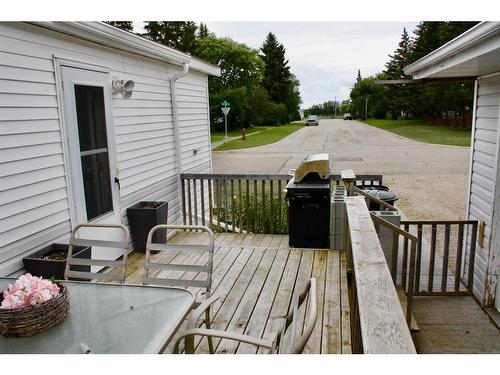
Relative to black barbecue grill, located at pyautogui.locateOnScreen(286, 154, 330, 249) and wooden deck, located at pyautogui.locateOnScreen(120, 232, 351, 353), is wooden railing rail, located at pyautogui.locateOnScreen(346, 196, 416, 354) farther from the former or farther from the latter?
black barbecue grill, located at pyautogui.locateOnScreen(286, 154, 330, 249)

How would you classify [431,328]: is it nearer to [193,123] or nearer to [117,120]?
[117,120]

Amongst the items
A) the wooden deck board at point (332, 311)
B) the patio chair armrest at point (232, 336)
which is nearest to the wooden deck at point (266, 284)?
the wooden deck board at point (332, 311)

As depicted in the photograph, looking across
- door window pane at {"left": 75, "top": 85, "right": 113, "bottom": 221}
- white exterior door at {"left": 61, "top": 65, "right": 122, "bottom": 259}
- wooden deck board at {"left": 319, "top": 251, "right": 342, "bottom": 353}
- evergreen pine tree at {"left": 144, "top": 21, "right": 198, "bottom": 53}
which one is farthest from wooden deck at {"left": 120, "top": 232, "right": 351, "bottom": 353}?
evergreen pine tree at {"left": 144, "top": 21, "right": 198, "bottom": 53}

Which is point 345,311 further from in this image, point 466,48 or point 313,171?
point 466,48

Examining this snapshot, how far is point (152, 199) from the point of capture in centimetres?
536

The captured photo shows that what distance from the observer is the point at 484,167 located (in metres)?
5.15

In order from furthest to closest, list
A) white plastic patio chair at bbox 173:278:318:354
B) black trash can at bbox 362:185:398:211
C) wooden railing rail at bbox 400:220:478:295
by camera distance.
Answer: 1. black trash can at bbox 362:185:398:211
2. wooden railing rail at bbox 400:220:478:295
3. white plastic patio chair at bbox 173:278:318:354

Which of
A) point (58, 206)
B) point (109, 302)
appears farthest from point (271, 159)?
point (109, 302)

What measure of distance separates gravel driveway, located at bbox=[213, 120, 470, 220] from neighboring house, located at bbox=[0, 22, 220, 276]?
248 centimetres

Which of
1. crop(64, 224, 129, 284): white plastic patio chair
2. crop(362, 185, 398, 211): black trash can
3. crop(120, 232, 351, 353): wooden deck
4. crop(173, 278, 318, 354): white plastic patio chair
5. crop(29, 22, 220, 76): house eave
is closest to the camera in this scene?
crop(173, 278, 318, 354): white plastic patio chair

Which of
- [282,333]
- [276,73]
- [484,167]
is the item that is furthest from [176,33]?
[282,333]

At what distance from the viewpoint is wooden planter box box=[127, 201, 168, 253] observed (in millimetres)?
4773
